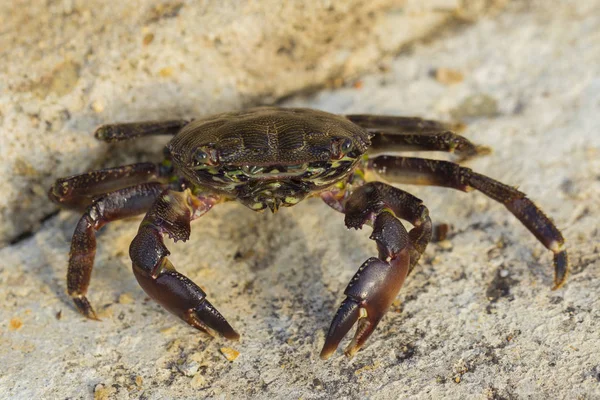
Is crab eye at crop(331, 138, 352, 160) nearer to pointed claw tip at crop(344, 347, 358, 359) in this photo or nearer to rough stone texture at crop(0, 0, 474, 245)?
pointed claw tip at crop(344, 347, 358, 359)

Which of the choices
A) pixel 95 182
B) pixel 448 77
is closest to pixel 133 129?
pixel 95 182

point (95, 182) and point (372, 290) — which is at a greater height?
point (95, 182)

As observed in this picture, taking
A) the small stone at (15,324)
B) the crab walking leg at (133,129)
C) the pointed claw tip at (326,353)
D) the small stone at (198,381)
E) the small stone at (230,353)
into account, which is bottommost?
the small stone at (198,381)

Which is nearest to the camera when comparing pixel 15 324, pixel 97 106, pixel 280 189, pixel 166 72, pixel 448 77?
pixel 280 189

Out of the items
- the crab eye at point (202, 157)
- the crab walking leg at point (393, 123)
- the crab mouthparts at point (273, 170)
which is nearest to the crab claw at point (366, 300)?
the crab mouthparts at point (273, 170)

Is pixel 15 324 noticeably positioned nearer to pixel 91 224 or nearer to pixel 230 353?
pixel 91 224

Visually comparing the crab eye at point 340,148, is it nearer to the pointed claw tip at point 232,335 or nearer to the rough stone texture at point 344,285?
the rough stone texture at point 344,285

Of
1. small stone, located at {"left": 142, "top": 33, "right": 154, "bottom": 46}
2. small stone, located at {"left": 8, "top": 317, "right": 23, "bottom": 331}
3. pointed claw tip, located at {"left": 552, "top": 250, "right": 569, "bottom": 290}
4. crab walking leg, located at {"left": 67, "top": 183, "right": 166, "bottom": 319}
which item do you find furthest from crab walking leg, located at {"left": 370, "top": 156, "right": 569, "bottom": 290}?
small stone, located at {"left": 8, "top": 317, "right": 23, "bottom": 331}
